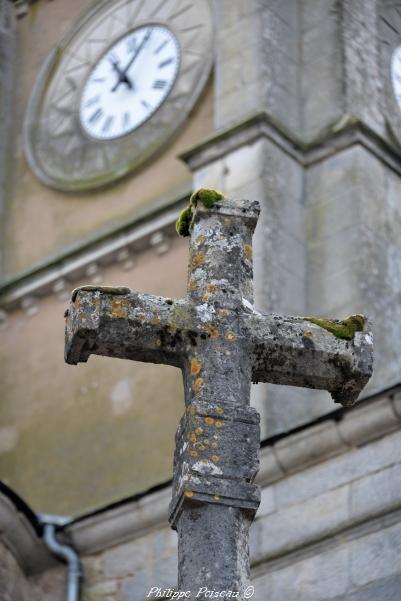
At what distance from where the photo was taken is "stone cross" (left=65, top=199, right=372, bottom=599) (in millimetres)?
5723

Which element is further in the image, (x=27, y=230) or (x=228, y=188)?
(x=27, y=230)

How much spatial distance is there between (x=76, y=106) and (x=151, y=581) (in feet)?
22.7

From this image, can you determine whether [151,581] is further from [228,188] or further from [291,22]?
[291,22]

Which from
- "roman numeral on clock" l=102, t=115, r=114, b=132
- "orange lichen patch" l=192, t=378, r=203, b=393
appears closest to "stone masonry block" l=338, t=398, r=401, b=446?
"orange lichen patch" l=192, t=378, r=203, b=393

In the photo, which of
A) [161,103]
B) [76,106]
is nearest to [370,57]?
[161,103]

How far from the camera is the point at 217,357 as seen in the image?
20.0 ft

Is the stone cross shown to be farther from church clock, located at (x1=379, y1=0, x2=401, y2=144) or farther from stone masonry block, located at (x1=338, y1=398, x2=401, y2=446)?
church clock, located at (x1=379, y1=0, x2=401, y2=144)

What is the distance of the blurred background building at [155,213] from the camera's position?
1422 cm

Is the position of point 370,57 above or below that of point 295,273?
above

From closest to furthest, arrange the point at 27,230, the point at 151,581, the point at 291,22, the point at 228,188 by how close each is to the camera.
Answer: the point at 151,581 < the point at 228,188 < the point at 291,22 < the point at 27,230

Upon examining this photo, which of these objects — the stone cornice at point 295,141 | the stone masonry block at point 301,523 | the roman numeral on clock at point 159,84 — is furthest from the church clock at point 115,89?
the stone masonry block at point 301,523

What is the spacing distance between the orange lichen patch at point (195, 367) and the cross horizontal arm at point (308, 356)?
24cm

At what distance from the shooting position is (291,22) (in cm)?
1689

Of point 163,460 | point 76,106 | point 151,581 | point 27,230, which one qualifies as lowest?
point 151,581
